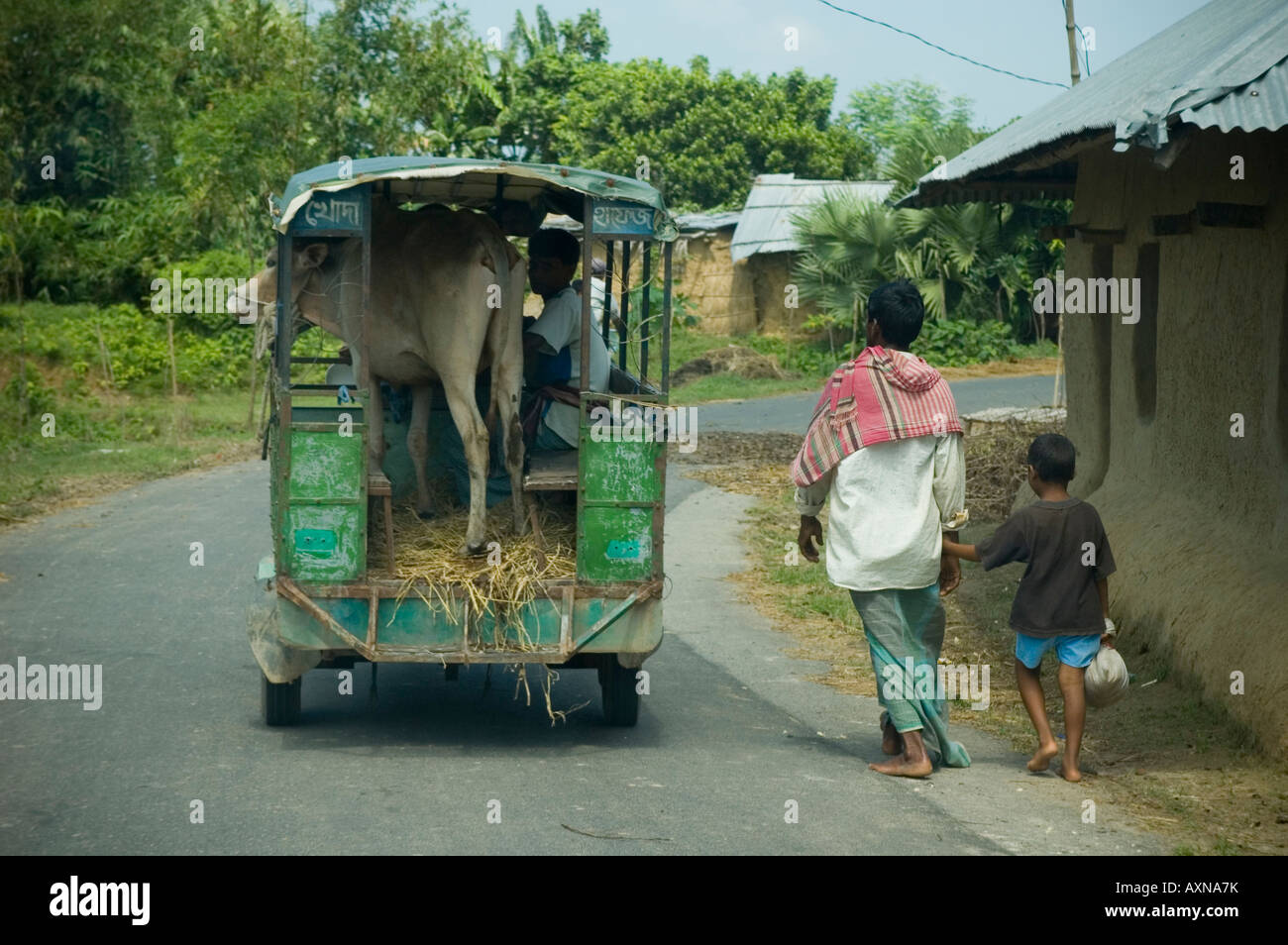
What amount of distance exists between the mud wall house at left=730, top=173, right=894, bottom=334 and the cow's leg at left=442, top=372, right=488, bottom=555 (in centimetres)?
2486

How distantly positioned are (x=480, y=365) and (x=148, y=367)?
1752 centimetres

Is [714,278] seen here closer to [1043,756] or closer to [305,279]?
[305,279]

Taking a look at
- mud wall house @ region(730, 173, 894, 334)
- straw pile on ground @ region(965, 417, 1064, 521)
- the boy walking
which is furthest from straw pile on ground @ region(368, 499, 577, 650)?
mud wall house @ region(730, 173, 894, 334)

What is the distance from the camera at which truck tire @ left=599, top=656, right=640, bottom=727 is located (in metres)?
6.56

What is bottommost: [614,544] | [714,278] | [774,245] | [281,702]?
[281,702]

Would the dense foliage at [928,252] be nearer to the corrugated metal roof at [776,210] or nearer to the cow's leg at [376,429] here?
the corrugated metal roof at [776,210]

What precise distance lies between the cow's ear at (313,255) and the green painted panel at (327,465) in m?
0.96

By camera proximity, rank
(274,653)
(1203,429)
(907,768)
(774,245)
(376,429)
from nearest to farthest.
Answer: (907,768) → (274,653) → (376,429) → (1203,429) → (774,245)

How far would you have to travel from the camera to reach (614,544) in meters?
6.11

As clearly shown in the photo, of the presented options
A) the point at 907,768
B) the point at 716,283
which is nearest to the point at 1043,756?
the point at 907,768

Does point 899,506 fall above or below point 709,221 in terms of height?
below

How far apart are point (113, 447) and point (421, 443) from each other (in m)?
12.3

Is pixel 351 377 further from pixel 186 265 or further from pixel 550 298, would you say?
pixel 186 265

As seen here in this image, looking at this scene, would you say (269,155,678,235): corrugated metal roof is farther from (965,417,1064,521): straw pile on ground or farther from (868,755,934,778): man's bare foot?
(965,417,1064,521): straw pile on ground
